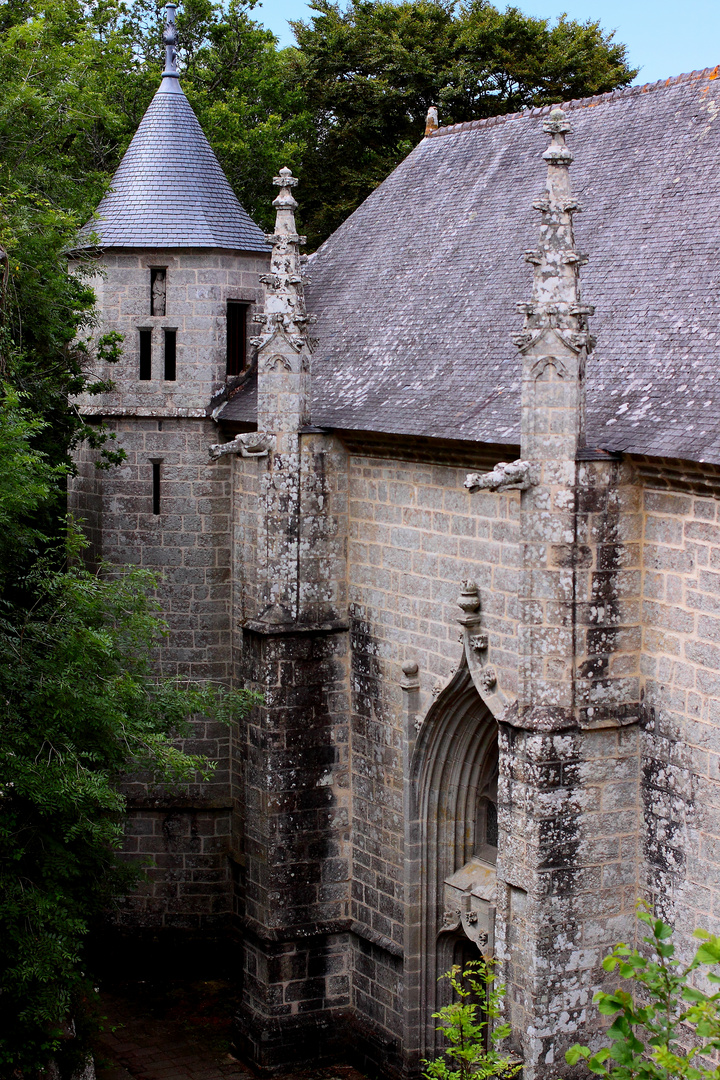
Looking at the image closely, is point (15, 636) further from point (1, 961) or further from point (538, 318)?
point (538, 318)

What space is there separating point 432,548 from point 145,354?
617 cm

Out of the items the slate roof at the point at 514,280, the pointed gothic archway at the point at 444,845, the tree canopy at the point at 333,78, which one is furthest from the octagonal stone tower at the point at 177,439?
the tree canopy at the point at 333,78

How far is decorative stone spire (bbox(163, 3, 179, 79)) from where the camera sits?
749 inches

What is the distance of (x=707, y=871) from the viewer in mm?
10969

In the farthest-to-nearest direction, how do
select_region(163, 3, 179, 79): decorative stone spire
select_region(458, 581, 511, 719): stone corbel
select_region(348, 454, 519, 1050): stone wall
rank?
select_region(163, 3, 179, 79): decorative stone spire
select_region(348, 454, 519, 1050): stone wall
select_region(458, 581, 511, 719): stone corbel

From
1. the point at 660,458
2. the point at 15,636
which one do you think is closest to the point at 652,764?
the point at 660,458

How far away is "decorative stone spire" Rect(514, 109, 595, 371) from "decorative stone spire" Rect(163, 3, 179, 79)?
952cm

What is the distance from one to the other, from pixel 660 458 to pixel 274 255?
649 centimetres

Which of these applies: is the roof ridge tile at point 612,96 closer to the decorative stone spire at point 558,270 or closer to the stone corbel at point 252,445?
the decorative stone spire at point 558,270

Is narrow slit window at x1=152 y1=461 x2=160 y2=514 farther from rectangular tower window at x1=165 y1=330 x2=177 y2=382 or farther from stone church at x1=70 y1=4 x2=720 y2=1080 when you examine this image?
rectangular tower window at x1=165 y1=330 x2=177 y2=382

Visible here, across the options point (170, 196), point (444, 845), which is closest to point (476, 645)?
point (444, 845)

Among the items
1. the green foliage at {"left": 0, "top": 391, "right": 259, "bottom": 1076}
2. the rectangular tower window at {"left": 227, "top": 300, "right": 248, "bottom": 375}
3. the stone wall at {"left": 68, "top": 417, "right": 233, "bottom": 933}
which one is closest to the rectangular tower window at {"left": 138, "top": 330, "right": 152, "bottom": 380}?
the stone wall at {"left": 68, "top": 417, "right": 233, "bottom": 933}

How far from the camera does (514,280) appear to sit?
15.0m

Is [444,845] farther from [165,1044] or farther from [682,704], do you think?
[165,1044]
